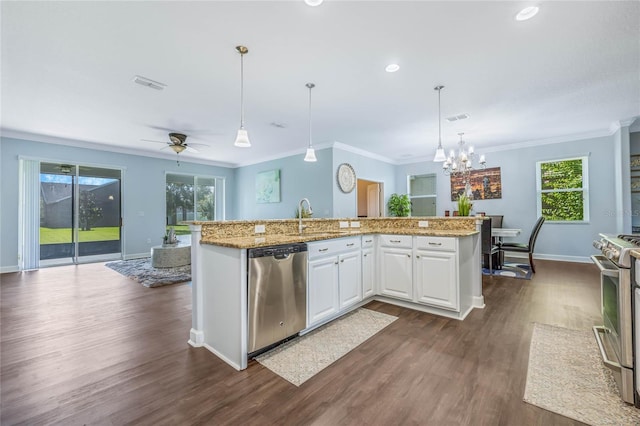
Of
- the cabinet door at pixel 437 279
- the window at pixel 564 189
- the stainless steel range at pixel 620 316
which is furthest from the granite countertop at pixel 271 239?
the window at pixel 564 189

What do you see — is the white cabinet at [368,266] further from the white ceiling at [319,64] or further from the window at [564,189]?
the window at [564,189]

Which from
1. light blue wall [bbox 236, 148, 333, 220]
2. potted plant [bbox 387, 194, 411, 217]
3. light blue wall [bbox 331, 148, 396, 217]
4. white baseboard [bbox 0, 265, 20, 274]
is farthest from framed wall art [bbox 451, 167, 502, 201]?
white baseboard [bbox 0, 265, 20, 274]

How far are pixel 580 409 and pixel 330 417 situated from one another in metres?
1.44

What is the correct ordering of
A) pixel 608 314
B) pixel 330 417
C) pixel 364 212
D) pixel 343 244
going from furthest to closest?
pixel 364 212 < pixel 343 244 < pixel 608 314 < pixel 330 417

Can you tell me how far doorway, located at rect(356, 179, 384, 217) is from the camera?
8109 millimetres

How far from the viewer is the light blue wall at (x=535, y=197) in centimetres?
554

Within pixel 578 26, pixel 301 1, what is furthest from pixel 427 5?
pixel 578 26

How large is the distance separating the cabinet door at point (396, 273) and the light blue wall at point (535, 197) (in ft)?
16.8

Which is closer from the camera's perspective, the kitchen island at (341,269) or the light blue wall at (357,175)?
the kitchen island at (341,269)

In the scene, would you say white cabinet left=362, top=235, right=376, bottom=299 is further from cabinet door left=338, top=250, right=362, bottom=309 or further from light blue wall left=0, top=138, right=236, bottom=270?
light blue wall left=0, top=138, right=236, bottom=270

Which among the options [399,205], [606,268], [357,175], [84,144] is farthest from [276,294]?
[84,144]

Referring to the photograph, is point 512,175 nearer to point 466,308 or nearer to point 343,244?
point 466,308

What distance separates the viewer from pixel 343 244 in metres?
2.87

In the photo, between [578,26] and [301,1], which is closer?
[301,1]
